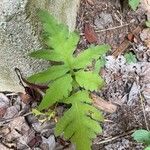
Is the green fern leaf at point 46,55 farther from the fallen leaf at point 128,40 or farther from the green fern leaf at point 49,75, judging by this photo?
the fallen leaf at point 128,40

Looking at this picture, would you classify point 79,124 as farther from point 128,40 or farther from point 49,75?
point 128,40

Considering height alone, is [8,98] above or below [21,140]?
above

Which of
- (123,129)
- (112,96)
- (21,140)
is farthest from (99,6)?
(21,140)

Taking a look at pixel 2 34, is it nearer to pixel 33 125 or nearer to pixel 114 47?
pixel 33 125

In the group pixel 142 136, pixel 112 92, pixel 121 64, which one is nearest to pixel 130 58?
pixel 121 64

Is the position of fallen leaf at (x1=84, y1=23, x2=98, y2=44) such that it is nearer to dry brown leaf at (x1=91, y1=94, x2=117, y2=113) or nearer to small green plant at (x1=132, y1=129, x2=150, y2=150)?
dry brown leaf at (x1=91, y1=94, x2=117, y2=113)
